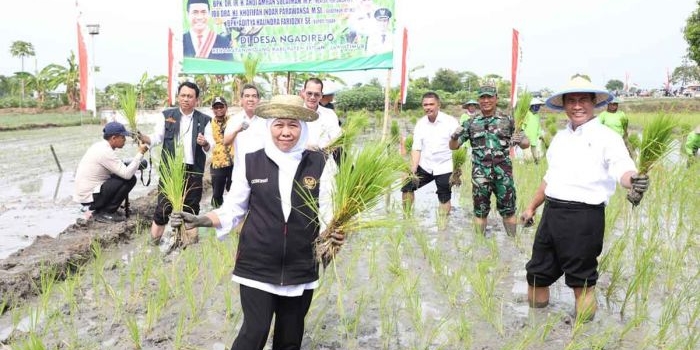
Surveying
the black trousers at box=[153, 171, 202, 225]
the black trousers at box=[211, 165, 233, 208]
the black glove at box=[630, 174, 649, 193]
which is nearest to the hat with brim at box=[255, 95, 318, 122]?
the black glove at box=[630, 174, 649, 193]

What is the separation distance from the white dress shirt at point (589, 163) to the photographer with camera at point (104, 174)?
3904mm

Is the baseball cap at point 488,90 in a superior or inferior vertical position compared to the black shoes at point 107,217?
superior

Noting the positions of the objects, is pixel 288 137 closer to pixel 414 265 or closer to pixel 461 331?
pixel 461 331

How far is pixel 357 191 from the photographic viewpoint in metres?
2.14

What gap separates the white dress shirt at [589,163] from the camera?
9.24 feet

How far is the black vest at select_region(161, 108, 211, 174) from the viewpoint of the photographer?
4535 millimetres

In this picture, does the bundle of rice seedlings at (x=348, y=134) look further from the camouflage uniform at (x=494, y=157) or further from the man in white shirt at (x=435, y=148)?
the man in white shirt at (x=435, y=148)

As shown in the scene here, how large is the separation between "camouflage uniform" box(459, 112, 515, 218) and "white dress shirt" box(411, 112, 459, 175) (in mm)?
595

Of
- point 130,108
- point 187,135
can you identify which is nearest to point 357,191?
point 187,135

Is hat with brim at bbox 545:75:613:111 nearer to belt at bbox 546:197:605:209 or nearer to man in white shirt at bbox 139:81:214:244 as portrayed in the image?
belt at bbox 546:197:605:209

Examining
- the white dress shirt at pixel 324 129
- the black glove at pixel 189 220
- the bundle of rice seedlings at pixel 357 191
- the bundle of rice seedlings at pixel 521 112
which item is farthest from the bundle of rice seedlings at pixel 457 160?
the black glove at pixel 189 220

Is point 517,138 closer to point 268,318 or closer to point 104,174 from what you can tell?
point 268,318

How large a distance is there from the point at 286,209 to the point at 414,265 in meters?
2.31

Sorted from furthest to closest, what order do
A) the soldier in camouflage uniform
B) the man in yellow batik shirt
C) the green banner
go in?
the green banner
the man in yellow batik shirt
the soldier in camouflage uniform
